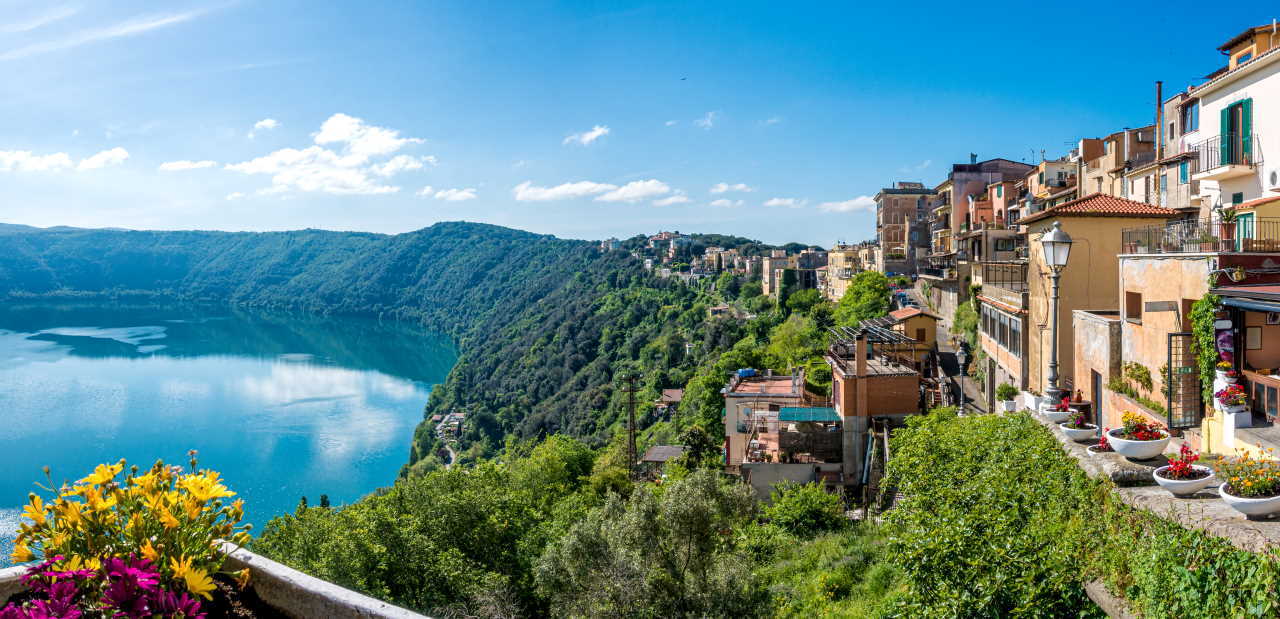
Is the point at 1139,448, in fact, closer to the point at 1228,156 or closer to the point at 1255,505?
the point at 1255,505

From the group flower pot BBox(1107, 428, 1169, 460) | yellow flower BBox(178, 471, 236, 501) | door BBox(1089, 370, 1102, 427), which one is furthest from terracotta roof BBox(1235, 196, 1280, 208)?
yellow flower BBox(178, 471, 236, 501)

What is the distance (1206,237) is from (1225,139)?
18.4 ft

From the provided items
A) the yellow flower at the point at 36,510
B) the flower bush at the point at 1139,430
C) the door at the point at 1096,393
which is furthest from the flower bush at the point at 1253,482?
the door at the point at 1096,393

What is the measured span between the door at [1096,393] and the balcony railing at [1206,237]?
2.21 m

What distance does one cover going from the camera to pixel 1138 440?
20.8ft

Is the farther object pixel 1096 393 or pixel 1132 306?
pixel 1096 393

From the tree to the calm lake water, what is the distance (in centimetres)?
3849

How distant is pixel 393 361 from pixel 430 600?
113 metres

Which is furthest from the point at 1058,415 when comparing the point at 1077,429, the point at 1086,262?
the point at 1086,262

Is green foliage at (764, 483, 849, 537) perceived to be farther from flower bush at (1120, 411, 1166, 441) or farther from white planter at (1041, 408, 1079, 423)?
flower bush at (1120, 411, 1166, 441)

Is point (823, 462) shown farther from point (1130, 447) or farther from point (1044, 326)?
point (1130, 447)

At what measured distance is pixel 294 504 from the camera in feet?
169

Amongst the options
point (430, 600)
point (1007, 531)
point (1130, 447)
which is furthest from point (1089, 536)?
point (430, 600)

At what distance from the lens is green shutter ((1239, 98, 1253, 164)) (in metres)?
14.4
